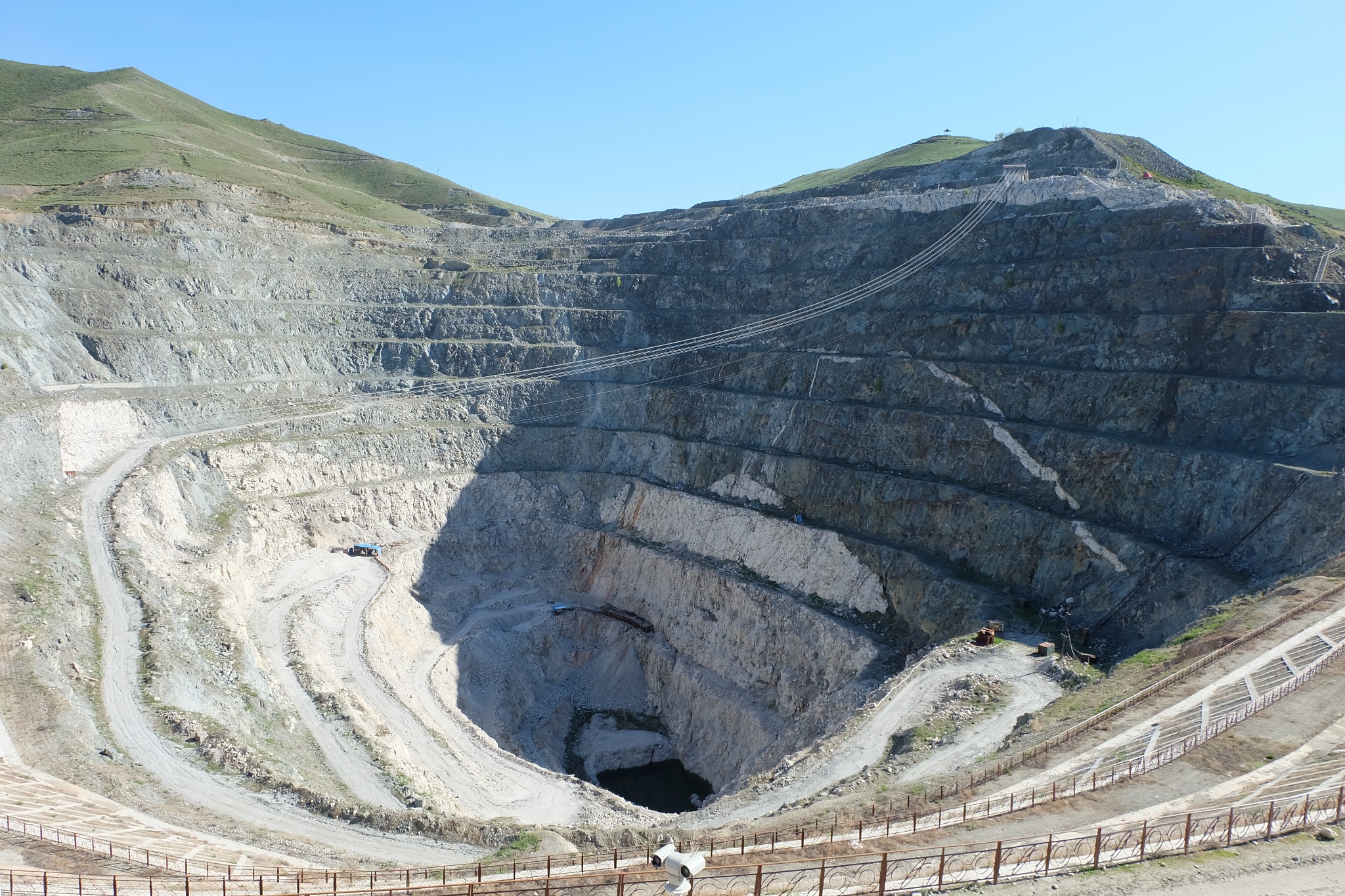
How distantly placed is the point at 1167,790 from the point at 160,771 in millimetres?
30591

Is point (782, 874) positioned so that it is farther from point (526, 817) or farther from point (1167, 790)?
point (526, 817)

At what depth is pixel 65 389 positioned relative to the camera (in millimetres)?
51906

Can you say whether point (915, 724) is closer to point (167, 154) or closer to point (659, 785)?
point (659, 785)

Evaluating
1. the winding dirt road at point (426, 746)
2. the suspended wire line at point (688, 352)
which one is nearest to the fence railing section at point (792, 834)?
the winding dirt road at point (426, 746)

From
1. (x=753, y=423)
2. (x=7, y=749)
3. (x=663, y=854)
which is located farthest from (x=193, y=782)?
(x=753, y=423)

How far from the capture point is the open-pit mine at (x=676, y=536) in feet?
75.8

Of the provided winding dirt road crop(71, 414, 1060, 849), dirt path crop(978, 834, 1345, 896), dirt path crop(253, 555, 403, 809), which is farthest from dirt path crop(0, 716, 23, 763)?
dirt path crop(978, 834, 1345, 896)

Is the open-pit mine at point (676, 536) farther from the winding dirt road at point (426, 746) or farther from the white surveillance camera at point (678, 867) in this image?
the white surveillance camera at point (678, 867)

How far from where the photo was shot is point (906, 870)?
57.6 feet

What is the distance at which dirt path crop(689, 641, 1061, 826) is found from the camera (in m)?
28.3

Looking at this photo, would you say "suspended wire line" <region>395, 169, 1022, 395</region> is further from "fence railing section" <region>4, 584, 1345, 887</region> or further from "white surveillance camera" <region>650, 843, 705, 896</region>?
"white surveillance camera" <region>650, 843, 705, 896</region>

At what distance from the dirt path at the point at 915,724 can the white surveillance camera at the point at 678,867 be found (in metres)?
13.0

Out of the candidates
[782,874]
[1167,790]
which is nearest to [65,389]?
[782,874]

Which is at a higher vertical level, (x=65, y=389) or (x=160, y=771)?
(x=65, y=389)
